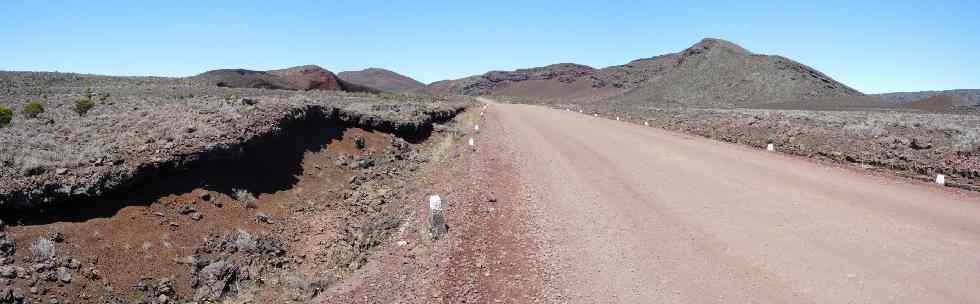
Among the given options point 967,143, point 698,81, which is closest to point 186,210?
point 967,143

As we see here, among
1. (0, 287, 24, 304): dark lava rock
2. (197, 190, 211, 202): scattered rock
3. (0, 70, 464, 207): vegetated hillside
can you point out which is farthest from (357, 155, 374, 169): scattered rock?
(0, 287, 24, 304): dark lava rock

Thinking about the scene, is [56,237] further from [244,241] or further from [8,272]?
[244,241]

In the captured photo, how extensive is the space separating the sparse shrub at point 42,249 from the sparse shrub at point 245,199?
343 cm

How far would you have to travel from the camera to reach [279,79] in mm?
57969

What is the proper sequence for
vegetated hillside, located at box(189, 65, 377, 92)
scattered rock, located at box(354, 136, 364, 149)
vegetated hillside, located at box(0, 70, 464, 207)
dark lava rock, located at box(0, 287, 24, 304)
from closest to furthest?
dark lava rock, located at box(0, 287, 24, 304) < vegetated hillside, located at box(0, 70, 464, 207) < scattered rock, located at box(354, 136, 364, 149) < vegetated hillside, located at box(189, 65, 377, 92)

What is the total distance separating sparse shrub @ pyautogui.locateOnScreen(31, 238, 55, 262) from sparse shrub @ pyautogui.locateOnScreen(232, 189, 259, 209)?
343cm

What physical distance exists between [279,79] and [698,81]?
65.1 m

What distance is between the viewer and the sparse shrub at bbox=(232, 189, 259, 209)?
1013 centimetres

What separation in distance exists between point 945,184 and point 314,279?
11.6 metres

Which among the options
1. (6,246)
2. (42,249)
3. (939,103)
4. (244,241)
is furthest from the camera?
(939,103)

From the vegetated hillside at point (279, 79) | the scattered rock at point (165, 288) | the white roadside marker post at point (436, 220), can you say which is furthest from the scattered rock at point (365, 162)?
the vegetated hillside at point (279, 79)

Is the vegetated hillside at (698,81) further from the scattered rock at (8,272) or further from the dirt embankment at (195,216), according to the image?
the scattered rock at (8,272)

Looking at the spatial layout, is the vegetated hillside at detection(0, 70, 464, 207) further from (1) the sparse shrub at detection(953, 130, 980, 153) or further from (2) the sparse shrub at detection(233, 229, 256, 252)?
(1) the sparse shrub at detection(953, 130, 980, 153)

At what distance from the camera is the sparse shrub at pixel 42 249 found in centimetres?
654
